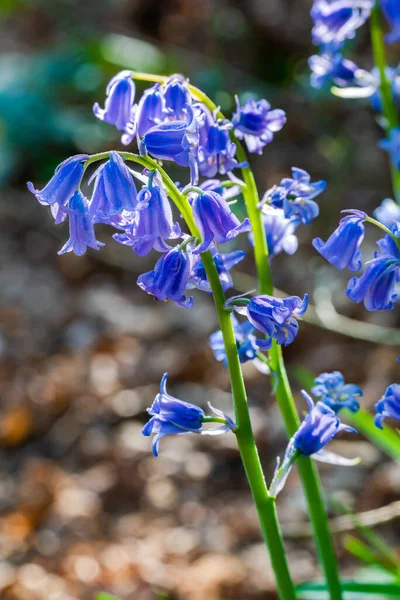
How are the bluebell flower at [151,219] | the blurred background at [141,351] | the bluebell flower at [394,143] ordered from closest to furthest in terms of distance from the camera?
the bluebell flower at [151,219], the bluebell flower at [394,143], the blurred background at [141,351]

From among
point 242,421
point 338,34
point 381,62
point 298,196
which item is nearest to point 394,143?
point 381,62

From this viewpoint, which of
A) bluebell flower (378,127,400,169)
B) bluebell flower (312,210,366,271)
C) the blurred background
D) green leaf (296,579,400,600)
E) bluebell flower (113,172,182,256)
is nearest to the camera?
bluebell flower (113,172,182,256)

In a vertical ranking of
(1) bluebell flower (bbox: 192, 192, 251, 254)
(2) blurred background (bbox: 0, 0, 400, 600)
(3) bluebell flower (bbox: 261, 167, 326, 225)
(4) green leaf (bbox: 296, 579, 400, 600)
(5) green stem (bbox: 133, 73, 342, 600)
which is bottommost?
(2) blurred background (bbox: 0, 0, 400, 600)

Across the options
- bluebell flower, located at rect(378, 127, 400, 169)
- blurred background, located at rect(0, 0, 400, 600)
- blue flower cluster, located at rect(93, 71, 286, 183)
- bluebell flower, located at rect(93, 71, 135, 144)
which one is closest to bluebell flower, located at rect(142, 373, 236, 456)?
blue flower cluster, located at rect(93, 71, 286, 183)

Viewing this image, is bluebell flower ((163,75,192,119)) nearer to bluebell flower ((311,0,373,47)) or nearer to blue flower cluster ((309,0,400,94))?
blue flower cluster ((309,0,400,94))

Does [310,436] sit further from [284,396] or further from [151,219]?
[151,219]

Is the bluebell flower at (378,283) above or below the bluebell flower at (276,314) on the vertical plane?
above

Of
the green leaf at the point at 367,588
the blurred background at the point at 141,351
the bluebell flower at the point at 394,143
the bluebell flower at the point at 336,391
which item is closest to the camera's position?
the bluebell flower at the point at 336,391

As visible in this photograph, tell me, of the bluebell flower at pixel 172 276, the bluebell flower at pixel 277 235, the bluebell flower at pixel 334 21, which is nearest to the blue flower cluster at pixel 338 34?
the bluebell flower at pixel 334 21

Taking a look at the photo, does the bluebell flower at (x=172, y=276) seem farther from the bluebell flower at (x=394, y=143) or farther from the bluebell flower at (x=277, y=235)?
the bluebell flower at (x=394, y=143)
